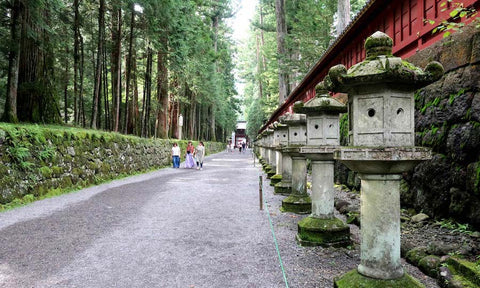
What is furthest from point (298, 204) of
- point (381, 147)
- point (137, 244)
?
point (381, 147)

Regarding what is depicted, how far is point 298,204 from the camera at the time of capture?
644 centimetres

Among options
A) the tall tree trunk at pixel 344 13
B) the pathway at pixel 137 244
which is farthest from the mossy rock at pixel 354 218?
the tall tree trunk at pixel 344 13

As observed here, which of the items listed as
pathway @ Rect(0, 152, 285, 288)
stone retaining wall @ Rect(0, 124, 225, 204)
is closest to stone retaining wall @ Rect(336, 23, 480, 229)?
pathway @ Rect(0, 152, 285, 288)

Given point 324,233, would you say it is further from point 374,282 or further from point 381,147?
point 381,147

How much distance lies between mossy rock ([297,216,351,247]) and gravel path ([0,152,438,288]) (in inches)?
5.6

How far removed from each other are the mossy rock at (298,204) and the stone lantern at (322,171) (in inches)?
71.9

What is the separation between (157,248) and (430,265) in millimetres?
3425

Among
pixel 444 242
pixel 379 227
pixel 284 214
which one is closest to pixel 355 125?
pixel 379 227

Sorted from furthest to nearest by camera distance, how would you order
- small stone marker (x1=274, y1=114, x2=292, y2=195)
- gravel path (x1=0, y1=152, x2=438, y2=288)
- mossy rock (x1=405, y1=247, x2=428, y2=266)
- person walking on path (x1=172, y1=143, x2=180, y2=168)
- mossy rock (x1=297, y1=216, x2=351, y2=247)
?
person walking on path (x1=172, y1=143, x2=180, y2=168) < small stone marker (x1=274, y1=114, x2=292, y2=195) < mossy rock (x1=297, y1=216, x2=351, y2=247) < mossy rock (x1=405, y1=247, x2=428, y2=266) < gravel path (x1=0, y1=152, x2=438, y2=288)

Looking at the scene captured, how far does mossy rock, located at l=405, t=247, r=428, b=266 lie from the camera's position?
3.60 m

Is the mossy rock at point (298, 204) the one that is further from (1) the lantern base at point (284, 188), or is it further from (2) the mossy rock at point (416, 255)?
(2) the mossy rock at point (416, 255)

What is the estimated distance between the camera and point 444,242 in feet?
12.5

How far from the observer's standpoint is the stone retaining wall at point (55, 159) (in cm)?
668

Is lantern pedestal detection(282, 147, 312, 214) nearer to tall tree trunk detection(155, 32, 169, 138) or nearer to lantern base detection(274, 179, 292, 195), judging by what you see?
lantern base detection(274, 179, 292, 195)
